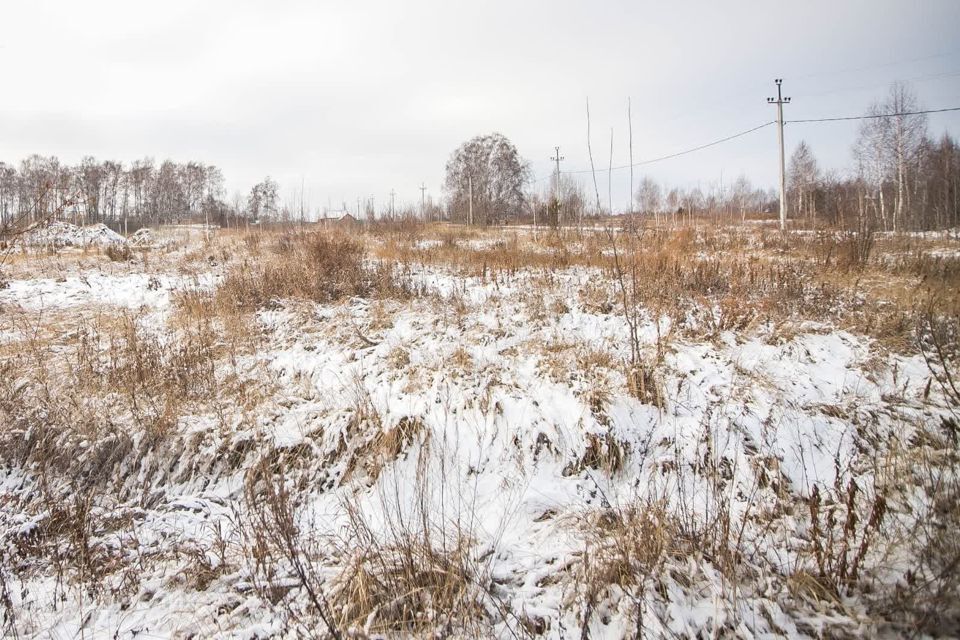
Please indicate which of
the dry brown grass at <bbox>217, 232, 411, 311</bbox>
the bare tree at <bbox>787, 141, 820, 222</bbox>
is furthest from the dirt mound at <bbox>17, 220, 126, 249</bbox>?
the bare tree at <bbox>787, 141, 820, 222</bbox>

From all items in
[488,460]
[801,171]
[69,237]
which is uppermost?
[801,171]

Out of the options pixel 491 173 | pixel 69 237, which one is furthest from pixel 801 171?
pixel 69 237

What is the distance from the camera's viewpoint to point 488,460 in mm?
3307

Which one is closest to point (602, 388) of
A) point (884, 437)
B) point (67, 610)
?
point (884, 437)

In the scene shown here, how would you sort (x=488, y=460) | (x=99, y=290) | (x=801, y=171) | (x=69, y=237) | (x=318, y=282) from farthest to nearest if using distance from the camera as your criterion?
(x=801, y=171)
(x=69, y=237)
(x=99, y=290)
(x=318, y=282)
(x=488, y=460)

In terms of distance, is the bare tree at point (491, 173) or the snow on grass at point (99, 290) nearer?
the snow on grass at point (99, 290)

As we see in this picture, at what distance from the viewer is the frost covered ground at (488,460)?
6.37 feet

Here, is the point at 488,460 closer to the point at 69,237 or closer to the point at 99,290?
the point at 99,290

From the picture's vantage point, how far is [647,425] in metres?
3.44

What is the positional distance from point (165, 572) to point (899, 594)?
3.70 m

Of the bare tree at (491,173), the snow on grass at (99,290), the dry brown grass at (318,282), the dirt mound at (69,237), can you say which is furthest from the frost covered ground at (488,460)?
the bare tree at (491,173)

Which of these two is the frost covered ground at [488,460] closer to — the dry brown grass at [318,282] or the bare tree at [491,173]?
the dry brown grass at [318,282]

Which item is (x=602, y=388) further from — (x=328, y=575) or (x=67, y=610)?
(x=67, y=610)

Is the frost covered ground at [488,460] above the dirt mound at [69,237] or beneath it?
beneath
